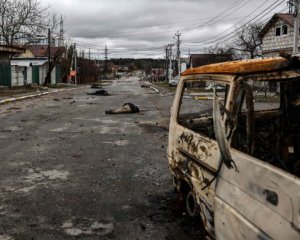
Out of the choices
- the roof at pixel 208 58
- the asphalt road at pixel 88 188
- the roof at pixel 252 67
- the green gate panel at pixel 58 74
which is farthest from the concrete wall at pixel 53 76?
the roof at pixel 252 67

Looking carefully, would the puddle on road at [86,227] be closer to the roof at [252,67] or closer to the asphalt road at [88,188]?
the asphalt road at [88,188]

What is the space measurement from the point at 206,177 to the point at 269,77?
46.8 inches

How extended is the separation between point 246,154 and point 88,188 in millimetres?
3709

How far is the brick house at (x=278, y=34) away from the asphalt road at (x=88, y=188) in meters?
29.8

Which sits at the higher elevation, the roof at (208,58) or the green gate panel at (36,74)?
the roof at (208,58)

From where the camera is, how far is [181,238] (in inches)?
177

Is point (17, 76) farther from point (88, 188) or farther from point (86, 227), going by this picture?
point (86, 227)

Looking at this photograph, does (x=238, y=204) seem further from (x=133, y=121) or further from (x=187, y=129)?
(x=133, y=121)

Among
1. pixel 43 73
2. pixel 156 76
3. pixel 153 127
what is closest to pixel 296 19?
pixel 153 127

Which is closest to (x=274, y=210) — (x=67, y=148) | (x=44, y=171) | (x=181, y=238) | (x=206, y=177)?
(x=206, y=177)

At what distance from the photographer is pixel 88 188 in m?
6.37

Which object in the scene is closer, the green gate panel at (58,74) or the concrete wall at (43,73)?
the concrete wall at (43,73)

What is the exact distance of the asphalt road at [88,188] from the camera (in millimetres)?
4777

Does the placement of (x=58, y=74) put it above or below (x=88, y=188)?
above
